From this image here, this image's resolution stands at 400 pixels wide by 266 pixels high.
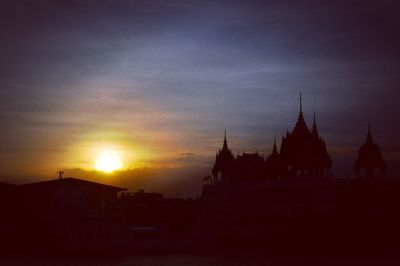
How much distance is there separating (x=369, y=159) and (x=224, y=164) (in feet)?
63.2

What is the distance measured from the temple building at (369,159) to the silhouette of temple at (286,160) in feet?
12.3

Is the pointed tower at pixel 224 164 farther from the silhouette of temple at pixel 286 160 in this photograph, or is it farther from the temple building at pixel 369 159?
the temple building at pixel 369 159

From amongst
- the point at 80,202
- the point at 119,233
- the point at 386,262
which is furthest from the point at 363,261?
the point at 80,202

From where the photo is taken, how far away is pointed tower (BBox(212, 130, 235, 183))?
3526 inches

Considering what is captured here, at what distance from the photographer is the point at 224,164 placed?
90.3 m

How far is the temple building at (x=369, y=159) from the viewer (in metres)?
81.1

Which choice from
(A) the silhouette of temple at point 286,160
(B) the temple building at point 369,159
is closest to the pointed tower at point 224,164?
(A) the silhouette of temple at point 286,160

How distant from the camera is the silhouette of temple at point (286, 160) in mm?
79062

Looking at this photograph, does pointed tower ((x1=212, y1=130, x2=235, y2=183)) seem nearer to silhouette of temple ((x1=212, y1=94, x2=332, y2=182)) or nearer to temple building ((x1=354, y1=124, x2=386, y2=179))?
silhouette of temple ((x1=212, y1=94, x2=332, y2=182))

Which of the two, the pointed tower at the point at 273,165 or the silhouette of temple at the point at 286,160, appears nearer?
the silhouette of temple at the point at 286,160

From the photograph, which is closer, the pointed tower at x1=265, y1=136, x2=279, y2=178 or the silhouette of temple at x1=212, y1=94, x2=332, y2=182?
the silhouette of temple at x1=212, y1=94, x2=332, y2=182

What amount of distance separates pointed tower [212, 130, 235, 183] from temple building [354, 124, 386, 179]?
1652cm

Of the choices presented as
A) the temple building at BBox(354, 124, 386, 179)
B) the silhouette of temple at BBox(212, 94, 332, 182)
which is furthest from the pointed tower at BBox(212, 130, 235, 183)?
the temple building at BBox(354, 124, 386, 179)

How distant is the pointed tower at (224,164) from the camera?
294ft
